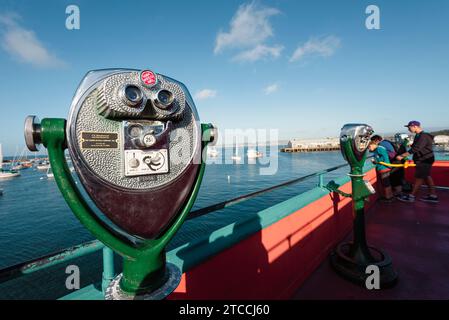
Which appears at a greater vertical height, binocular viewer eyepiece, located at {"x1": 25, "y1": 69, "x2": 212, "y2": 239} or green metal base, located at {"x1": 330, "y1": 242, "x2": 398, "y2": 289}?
binocular viewer eyepiece, located at {"x1": 25, "y1": 69, "x2": 212, "y2": 239}

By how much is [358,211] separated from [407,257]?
3.77ft

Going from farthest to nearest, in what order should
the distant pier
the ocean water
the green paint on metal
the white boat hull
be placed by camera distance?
the distant pier → the white boat hull → the ocean water → the green paint on metal

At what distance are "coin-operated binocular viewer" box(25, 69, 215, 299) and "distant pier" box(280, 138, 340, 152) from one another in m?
101

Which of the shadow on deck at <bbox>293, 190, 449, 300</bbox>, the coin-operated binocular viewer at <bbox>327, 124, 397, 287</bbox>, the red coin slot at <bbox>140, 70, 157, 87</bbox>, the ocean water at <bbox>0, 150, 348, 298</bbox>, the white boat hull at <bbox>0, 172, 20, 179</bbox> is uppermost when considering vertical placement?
the red coin slot at <bbox>140, 70, 157, 87</bbox>

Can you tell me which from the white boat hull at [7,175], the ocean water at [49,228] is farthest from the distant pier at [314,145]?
the white boat hull at [7,175]

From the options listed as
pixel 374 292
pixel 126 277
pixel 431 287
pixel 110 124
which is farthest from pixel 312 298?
pixel 110 124

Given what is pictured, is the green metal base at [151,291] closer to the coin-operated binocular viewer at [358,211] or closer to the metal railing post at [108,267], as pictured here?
the metal railing post at [108,267]

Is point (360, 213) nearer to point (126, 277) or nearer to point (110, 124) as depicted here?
point (126, 277)

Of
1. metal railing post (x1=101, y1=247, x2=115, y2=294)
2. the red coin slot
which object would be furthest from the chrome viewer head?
metal railing post (x1=101, y1=247, x2=115, y2=294)

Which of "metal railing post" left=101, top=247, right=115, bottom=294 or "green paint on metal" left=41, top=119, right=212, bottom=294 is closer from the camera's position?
"green paint on metal" left=41, top=119, right=212, bottom=294

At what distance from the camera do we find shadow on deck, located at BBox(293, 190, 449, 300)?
7.29 ft

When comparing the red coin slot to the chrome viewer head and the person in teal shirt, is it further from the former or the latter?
Answer: the person in teal shirt

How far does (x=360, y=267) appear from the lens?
232 cm

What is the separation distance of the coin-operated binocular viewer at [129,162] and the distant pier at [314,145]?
101 meters
